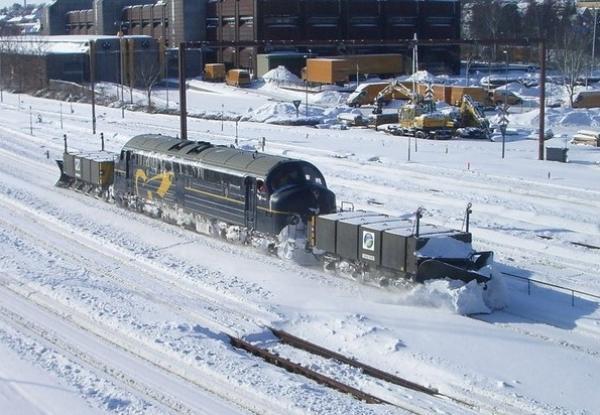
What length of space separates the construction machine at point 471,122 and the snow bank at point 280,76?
37057mm

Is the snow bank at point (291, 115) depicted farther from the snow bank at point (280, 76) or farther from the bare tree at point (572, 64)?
the snow bank at point (280, 76)

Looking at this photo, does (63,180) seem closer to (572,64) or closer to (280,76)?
(572,64)

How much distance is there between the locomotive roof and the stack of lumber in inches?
1100

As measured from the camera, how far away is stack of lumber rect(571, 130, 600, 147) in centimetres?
5012

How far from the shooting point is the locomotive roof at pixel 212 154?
26.1 meters

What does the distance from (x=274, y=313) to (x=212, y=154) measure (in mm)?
9471

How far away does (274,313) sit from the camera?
19922 millimetres

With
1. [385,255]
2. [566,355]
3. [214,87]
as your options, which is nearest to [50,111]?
[214,87]

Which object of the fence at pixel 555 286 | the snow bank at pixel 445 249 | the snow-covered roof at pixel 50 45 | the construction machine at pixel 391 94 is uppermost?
the snow-covered roof at pixel 50 45

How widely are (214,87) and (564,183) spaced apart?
61.6 meters

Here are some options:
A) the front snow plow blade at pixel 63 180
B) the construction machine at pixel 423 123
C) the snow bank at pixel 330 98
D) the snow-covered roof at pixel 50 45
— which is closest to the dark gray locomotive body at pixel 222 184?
the front snow plow blade at pixel 63 180

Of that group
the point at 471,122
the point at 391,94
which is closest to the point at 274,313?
the point at 471,122

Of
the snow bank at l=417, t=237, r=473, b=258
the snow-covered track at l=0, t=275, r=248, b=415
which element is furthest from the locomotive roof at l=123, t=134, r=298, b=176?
the snow-covered track at l=0, t=275, r=248, b=415

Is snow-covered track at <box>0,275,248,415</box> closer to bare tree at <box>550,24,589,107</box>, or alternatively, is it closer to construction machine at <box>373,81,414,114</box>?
construction machine at <box>373,81,414,114</box>
